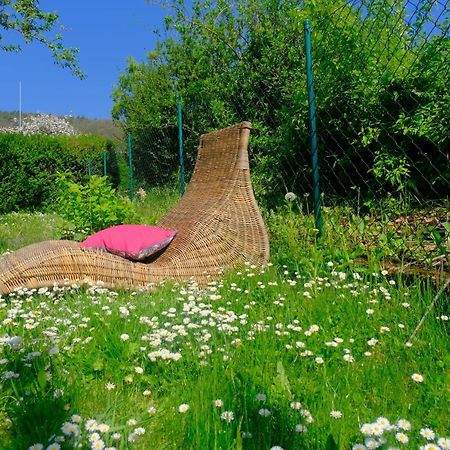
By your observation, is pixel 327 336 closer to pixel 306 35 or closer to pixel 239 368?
pixel 239 368

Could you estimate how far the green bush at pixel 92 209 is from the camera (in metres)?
5.02

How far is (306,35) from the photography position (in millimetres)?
3658

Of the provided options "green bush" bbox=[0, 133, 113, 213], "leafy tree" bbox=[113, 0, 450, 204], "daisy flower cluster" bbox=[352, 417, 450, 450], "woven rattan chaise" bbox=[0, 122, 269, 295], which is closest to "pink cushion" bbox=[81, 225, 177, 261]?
"woven rattan chaise" bbox=[0, 122, 269, 295]

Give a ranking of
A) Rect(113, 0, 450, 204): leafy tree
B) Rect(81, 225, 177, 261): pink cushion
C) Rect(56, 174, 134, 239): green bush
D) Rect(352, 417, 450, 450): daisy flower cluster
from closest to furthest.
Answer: Rect(352, 417, 450, 450): daisy flower cluster → Rect(81, 225, 177, 261): pink cushion → Rect(113, 0, 450, 204): leafy tree → Rect(56, 174, 134, 239): green bush

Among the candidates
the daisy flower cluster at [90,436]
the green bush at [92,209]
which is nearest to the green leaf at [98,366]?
the daisy flower cluster at [90,436]

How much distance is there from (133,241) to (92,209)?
1833 millimetres

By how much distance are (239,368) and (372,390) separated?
0.43m

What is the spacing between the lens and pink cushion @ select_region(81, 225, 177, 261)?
3.30 metres

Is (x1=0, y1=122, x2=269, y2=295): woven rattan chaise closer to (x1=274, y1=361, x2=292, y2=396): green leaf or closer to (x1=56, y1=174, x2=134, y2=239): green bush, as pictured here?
(x1=56, y1=174, x2=134, y2=239): green bush

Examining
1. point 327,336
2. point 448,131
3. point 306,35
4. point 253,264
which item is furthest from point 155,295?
point 448,131

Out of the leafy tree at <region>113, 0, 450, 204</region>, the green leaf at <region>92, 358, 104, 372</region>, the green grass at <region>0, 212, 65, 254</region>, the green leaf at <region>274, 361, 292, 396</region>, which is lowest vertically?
the green grass at <region>0, 212, 65, 254</region>

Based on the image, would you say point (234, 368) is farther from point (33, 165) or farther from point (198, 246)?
point (33, 165)

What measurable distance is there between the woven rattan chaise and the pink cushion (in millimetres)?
81

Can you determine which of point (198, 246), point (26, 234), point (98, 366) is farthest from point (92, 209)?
point (98, 366)
